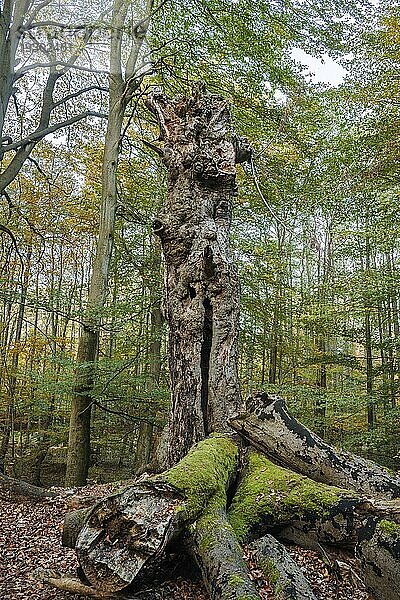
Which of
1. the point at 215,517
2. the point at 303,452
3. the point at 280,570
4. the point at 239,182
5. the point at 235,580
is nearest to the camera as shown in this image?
the point at 235,580

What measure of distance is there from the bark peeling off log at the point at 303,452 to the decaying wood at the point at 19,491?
13.8ft

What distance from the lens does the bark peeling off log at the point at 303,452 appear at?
3182 millimetres

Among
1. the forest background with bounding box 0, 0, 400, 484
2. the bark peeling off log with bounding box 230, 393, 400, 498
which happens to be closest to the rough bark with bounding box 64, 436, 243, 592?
the bark peeling off log with bounding box 230, 393, 400, 498

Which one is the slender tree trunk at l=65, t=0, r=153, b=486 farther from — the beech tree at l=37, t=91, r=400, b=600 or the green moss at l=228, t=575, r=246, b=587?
the green moss at l=228, t=575, r=246, b=587

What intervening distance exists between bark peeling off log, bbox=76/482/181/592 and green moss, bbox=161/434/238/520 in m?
0.16

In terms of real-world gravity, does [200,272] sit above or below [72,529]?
above

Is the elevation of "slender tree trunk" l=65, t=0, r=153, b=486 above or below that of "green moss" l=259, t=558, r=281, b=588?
above

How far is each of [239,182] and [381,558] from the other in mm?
9491

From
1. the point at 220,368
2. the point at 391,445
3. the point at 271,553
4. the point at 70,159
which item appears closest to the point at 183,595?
the point at 271,553

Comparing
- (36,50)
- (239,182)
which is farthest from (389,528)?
(36,50)

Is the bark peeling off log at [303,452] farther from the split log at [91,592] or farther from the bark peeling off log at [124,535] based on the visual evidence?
the split log at [91,592]

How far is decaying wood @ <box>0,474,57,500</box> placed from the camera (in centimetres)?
657

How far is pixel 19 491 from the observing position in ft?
22.2

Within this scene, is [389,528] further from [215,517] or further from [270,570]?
[215,517]
